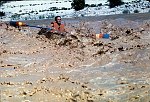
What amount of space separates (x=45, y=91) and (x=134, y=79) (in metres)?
2.56

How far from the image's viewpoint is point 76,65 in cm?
1274

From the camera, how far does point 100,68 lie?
1204 centimetres

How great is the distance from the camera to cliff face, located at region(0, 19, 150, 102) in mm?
8977

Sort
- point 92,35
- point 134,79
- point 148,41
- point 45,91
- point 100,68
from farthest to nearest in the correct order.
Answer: point 92,35 → point 148,41 → point 100,68 → point 134,79 → point 45,91

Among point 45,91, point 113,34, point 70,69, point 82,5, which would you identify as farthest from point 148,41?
point 82,5

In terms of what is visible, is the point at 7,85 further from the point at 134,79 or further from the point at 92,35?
the point at 92,35

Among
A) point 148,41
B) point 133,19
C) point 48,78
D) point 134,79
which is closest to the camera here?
point 134,79

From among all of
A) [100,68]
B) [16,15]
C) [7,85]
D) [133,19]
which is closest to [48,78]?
[7,85]

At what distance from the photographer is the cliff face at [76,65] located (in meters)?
8.98

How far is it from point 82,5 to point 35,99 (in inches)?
893

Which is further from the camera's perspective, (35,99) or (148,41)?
(148,41)

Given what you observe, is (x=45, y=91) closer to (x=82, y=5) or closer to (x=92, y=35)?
(x=92, y=35)

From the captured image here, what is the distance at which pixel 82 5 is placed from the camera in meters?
30.6

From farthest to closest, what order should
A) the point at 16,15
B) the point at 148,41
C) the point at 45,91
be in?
the point at 16,15 → the point at 148,41 → the point at 45,91
